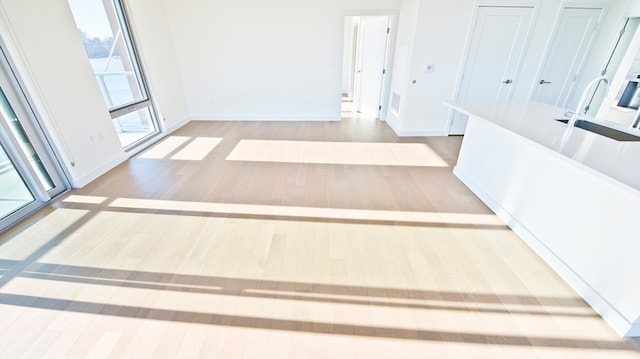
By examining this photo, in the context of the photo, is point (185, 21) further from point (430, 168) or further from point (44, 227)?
point (430, 168)

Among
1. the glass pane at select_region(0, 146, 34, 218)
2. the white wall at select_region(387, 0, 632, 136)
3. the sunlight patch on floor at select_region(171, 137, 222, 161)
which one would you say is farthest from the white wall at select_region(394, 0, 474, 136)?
the glass pane at select_region(0, 146, 34, 218)

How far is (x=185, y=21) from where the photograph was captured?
16.7 feet

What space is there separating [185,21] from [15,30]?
10.3 feet

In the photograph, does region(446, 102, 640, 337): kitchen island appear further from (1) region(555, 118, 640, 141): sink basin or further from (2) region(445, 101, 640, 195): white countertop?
(1) region(555, 118, 640, 141): sink basin

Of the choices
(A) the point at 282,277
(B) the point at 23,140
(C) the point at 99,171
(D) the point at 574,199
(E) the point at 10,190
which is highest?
(B) the point at 23,140

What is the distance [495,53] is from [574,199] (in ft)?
11.5

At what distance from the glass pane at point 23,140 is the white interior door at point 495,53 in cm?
579

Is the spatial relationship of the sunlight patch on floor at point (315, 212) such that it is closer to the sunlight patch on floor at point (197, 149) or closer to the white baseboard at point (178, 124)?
the sunlight patch on floor at point (197, 149)

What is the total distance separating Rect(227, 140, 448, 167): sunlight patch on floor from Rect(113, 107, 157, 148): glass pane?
1.71m

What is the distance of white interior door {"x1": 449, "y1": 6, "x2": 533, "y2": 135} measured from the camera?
4125 millimetres

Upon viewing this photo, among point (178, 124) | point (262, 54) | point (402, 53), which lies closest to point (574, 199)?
point (402, 53)

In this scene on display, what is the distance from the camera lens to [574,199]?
188cm

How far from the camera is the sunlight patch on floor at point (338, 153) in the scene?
3.91 meters

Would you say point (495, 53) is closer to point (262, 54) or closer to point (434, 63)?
point (434, 63)
